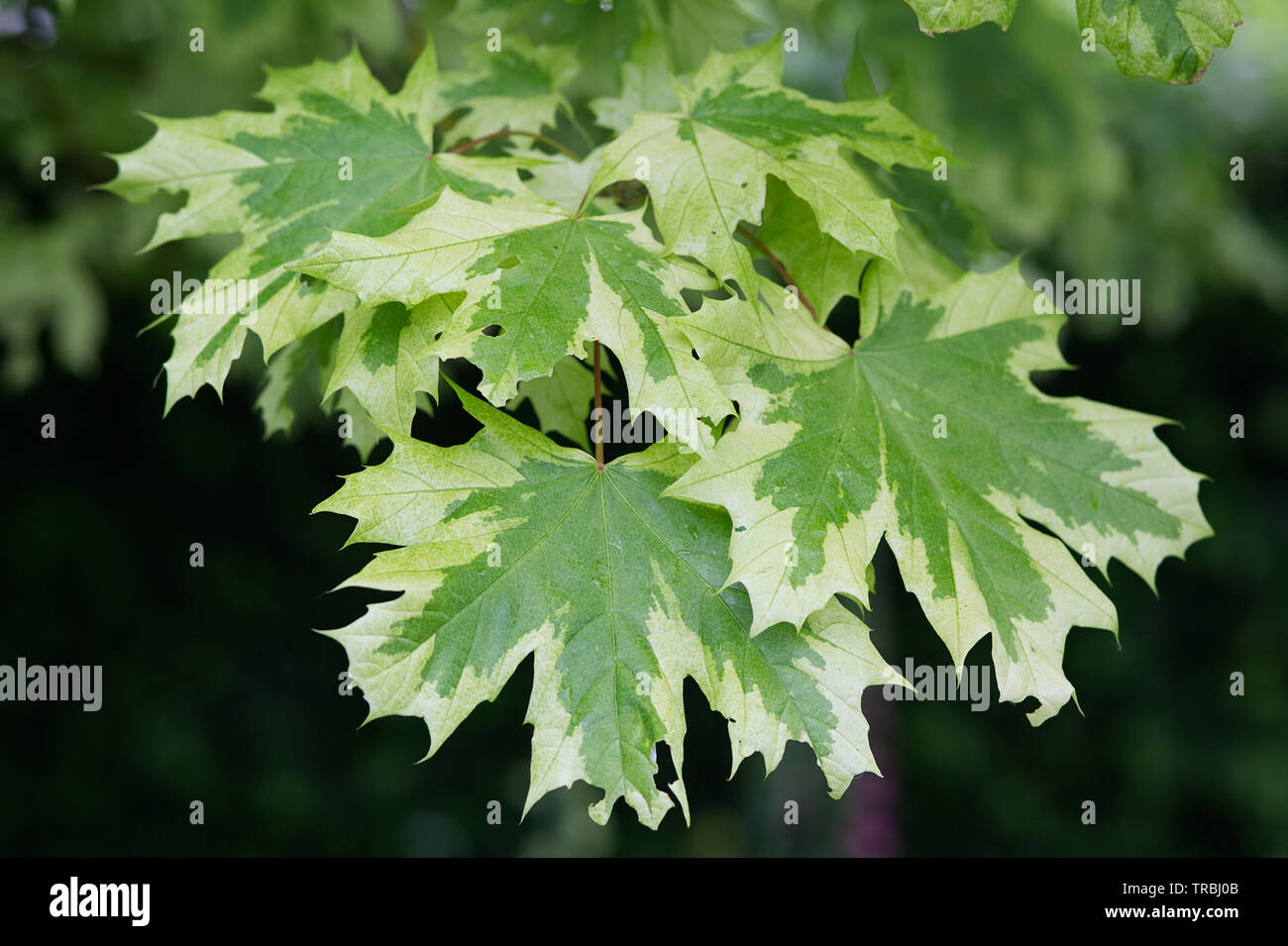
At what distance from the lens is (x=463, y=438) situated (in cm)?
345

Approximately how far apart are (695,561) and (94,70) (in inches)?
76.0

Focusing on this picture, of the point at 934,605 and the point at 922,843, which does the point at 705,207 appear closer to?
the point at 934,605

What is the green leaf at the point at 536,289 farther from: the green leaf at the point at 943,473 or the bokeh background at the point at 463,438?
the bokeh background at the point at 463,438

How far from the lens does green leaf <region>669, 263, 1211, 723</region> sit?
2.79 ft

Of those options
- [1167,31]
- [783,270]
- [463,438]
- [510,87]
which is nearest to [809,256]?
[783,270]

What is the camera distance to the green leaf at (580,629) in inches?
33.3

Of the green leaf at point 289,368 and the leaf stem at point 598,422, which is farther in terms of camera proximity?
the green leaf at point 289,368

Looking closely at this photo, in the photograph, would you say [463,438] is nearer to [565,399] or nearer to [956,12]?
[565,399]

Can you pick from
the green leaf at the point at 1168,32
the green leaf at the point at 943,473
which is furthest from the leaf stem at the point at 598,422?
the green leaf at the point at 1168,32

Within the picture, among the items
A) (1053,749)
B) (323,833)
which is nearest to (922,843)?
(1053,749)

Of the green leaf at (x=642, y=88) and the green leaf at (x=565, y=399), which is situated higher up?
the green leaf at (x=642, y=88)

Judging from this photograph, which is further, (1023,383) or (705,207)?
(1023,383)

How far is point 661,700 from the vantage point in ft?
2.82

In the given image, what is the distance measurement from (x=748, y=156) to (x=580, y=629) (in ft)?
1.49
